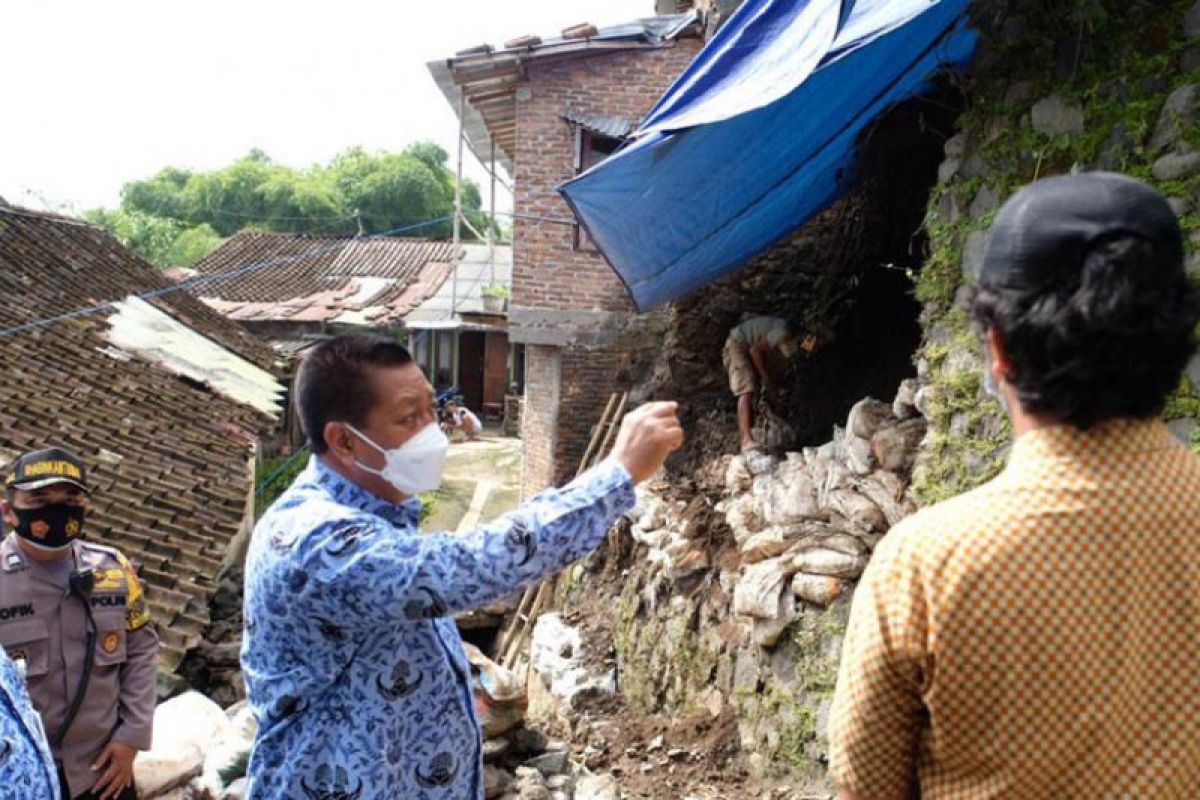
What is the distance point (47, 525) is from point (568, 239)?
8.29 metres

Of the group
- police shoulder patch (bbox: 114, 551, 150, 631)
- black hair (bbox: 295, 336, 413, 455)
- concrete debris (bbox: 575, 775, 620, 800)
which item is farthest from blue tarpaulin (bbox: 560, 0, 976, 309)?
concrete debris (bbox: 575, 775, 620, 800)

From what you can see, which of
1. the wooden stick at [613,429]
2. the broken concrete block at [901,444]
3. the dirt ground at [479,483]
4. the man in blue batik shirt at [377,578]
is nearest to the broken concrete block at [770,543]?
the broken concrete block at [901,444]

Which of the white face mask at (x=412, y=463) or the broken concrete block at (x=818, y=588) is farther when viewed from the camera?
the broken concrete block at (x=818, y=588)

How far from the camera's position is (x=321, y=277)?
2442cm

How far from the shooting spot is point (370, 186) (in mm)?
43312

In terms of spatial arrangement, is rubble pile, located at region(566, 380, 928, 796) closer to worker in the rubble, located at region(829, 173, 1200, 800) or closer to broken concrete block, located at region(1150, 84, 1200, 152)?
broken concrete block, located at region(1150, 84, 1200, 152)

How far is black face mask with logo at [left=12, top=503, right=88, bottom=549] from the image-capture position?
296 centimetres

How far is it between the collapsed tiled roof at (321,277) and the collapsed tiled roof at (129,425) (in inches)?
372

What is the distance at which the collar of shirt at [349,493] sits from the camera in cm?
182

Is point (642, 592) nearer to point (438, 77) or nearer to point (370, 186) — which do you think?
point (438, 77)

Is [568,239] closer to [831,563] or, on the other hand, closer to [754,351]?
[754,351]

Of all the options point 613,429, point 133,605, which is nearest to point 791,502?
point 133,605

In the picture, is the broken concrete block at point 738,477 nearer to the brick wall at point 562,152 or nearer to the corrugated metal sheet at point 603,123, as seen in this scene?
the brick wall at point 562,152

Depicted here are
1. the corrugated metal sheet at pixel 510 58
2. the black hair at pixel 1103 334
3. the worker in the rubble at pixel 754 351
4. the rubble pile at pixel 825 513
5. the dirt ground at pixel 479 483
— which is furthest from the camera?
the dirt ground at pixel 479 483
